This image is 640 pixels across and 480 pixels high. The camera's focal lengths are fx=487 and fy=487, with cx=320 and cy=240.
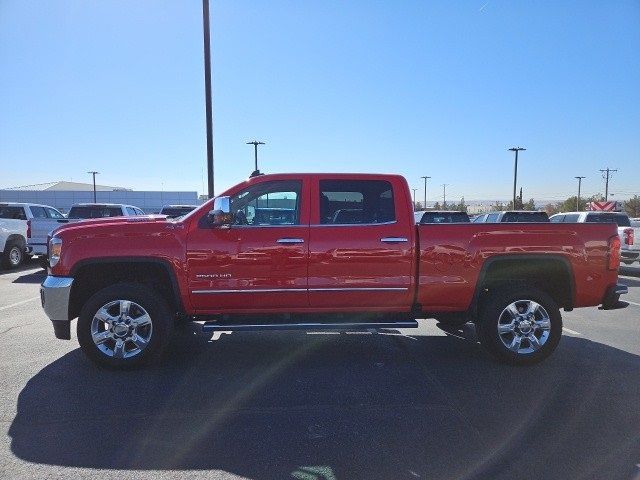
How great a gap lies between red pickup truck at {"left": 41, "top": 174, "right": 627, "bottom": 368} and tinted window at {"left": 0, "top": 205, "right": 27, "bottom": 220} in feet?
38.1

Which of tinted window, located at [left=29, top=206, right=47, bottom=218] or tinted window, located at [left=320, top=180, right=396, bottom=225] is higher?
tinted window, located at [left=320, top=180, right=396, bottom=225]

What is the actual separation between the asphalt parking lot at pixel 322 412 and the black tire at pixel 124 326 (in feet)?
0.47

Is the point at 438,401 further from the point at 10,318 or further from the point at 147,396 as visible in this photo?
the point at 10,318

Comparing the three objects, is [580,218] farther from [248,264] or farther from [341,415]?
[341,415]

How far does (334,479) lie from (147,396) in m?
2.11

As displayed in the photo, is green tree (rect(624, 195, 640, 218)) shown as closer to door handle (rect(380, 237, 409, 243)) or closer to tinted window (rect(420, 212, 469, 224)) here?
tinted window (rect(420, 212, 469, 224))

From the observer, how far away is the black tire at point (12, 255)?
556 inches

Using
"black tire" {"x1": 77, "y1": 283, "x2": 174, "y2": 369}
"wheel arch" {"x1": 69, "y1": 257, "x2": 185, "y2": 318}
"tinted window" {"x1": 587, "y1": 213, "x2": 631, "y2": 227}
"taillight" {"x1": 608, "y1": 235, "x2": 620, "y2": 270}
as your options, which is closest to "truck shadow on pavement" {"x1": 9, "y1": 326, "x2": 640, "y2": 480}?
"black tire" {"x1": 77, "y1": 283, "x2": 174, "y2": 369}

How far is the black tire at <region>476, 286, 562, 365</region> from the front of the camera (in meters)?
5.24

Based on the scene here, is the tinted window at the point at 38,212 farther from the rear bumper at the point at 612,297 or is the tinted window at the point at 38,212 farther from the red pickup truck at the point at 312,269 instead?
the rear bumper at the point at 612,297

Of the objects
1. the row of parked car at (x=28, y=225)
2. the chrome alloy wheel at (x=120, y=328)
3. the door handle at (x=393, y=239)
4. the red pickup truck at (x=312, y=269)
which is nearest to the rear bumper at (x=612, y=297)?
the red pickup truck at (x=312, y=269)

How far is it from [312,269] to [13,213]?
44.2 ft

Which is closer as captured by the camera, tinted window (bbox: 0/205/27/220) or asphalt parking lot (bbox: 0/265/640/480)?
asphalt parking lot (bbox: 0/265/640/480)

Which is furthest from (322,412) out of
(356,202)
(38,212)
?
(38,212)
